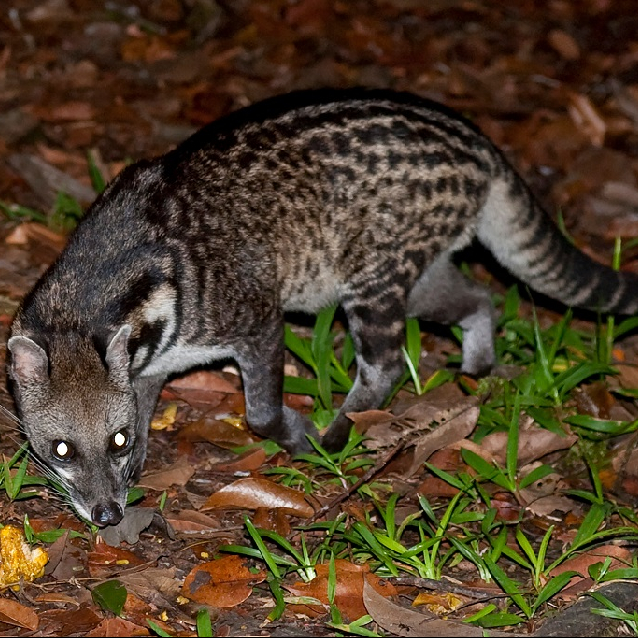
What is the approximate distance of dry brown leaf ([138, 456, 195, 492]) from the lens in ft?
21.0

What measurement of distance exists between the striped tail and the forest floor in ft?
1.16

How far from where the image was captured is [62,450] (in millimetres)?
5691

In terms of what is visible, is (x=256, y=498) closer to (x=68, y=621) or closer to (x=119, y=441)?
(x=119, y=441)

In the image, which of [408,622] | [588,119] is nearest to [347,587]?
[408,622]

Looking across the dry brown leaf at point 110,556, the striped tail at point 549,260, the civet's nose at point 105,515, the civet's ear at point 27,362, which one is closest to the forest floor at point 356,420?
the dry brown leaf at point 110,556

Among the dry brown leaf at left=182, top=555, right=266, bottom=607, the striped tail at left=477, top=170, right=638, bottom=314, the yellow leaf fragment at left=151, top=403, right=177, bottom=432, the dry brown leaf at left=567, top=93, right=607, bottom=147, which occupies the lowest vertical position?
the yellow leaf fragment at left=151, top=403, right=177, bottom=432

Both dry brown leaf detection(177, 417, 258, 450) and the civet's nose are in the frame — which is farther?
dry brown leaf detection(177, 417, 258, 450)

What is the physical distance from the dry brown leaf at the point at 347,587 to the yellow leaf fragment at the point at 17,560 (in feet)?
4.06

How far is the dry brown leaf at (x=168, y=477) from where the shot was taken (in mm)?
6406

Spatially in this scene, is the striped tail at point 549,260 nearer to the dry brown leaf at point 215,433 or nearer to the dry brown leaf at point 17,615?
the dry brown leaf at point 215,433

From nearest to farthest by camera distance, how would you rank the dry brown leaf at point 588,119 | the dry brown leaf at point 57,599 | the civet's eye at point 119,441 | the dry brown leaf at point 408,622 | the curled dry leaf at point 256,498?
the dry brown leaf at point 408,622 < the dry brown leaf at point 57,599 < the civet's eye at point 119,441 < the curled dry leaf at point 256,498 < the dry brown leaf at point 588,119

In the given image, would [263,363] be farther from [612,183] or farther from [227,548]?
[612,183]

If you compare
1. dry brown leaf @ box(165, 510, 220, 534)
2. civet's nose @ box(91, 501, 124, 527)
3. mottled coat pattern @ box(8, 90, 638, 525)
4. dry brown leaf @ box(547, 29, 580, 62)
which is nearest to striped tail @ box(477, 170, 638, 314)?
mottled coat pattern @ box(8, 90, 638, 525)

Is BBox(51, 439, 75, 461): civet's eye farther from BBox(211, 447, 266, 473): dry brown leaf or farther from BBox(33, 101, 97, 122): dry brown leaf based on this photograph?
BBox(33, 101, 97, 122): dry brown leaf
